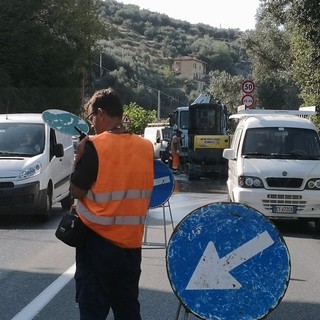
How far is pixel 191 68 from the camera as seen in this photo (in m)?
140

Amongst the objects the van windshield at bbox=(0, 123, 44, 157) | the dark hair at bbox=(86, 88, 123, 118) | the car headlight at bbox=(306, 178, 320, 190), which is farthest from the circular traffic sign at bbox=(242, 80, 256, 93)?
the dark hair at bbox=(86, 88, 123, 118)

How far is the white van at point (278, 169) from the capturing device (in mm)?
12047

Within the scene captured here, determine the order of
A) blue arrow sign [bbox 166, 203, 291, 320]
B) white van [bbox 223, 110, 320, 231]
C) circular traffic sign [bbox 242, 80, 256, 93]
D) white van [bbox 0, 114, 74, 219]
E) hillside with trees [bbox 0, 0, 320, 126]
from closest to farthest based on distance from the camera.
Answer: blue arrow sign [bbox 166, 203, 291, 320], white van [bbox 223, 110, 320, 231], white van [bbox 0, 114, 74, 219], circular traffic sign [bbox 242, 80, 256, 93], hillside with trees [bbox 0, 0, 320, 126]

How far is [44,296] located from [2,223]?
6097mm

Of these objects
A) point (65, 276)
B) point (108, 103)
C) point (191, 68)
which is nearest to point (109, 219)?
point (108, 103)

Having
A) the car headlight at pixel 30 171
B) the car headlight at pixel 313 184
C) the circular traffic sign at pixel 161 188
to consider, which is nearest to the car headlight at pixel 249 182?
the car headlight at pixel 313 184

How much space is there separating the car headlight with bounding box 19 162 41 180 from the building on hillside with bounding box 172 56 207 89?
12414 centimetres

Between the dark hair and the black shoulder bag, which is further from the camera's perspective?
the dark hair

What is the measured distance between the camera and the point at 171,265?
4.73 metres

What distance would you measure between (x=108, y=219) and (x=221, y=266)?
88 centimetres

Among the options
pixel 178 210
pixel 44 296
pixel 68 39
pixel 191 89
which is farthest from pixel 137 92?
pixel 44 296

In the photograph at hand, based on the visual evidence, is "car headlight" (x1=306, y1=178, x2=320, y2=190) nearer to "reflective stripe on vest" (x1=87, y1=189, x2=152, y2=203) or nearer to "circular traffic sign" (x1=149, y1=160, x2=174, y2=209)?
"circular traffic sign" (x1=149, y1=160, x2=174, y2=209)

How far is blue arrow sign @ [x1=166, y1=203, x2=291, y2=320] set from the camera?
4695 millimetres

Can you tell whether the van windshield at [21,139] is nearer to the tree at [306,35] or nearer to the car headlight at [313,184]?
the car headlight at [313,184]
